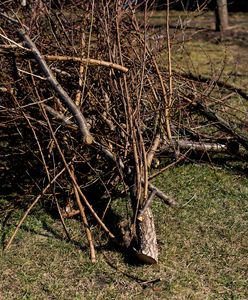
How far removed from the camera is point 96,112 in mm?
5680

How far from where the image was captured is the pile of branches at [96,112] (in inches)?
197

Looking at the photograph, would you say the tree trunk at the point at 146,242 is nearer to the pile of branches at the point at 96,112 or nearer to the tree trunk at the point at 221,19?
the pile of branches at the point at 96,112

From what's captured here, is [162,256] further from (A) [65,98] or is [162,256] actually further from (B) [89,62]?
(B) [89,62]

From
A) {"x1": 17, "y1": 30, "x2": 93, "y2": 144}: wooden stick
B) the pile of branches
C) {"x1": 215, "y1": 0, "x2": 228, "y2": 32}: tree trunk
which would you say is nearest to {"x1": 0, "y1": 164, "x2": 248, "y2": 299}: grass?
the pile of branches

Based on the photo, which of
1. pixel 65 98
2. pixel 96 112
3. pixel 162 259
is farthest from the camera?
pixel 96 112

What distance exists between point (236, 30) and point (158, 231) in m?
8.20

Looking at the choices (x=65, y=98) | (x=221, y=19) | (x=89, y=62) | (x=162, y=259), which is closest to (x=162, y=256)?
(x=162, y=259)

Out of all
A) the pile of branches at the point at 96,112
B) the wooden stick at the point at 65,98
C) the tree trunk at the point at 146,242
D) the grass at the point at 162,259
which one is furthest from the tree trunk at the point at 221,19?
the tree trunk at the point at 146,242

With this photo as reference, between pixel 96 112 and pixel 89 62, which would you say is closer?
pixel 89 62

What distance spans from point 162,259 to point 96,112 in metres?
1.38

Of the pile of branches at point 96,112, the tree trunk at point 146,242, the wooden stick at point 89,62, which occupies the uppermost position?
the wooden stick at point 89,62

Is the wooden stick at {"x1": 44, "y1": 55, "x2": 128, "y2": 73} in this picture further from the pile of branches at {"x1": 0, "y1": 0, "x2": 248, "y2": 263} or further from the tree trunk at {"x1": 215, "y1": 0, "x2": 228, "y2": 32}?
the tree trunk at {"x1": 215, "y1": 0, "x2": 228, "y2": 32}

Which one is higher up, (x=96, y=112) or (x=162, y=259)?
(x=96, y=112)

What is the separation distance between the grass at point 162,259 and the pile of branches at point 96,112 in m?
0.15
